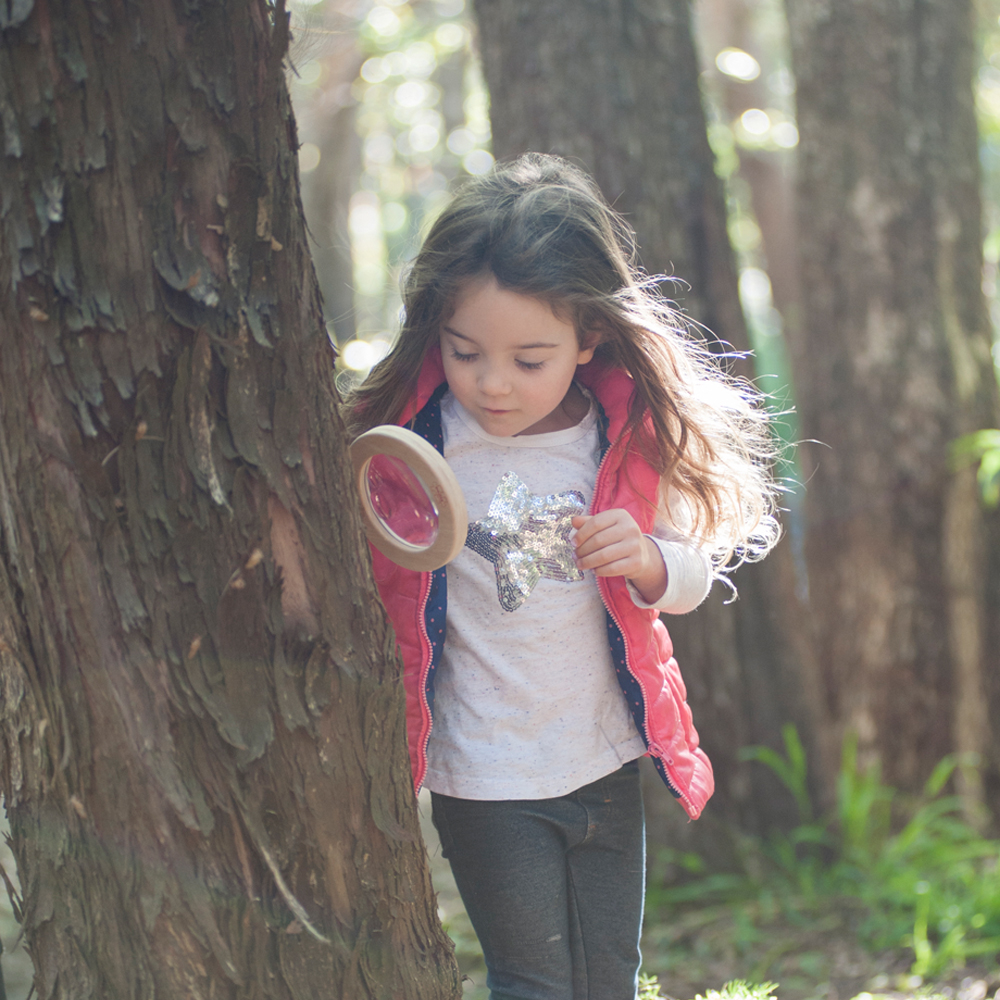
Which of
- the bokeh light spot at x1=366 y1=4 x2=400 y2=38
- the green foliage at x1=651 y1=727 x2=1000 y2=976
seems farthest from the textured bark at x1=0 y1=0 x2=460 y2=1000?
the bokeh light spot at x1=366 y1=4 x2=400 y2=38

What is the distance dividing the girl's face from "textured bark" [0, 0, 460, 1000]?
1.35ft

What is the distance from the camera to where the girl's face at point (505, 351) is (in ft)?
6.14

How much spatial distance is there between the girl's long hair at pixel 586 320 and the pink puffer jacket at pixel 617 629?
0.04 metres

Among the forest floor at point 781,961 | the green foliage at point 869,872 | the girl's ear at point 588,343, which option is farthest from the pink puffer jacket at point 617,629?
the green foliage at point 869,872

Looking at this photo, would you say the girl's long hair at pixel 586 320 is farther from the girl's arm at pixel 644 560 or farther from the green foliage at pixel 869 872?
the green foliage at pixel 869 872

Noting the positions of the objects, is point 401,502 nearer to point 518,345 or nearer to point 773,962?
point 518,345

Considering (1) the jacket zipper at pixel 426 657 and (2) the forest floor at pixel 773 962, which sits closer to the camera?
(1) the jacket zipper at pixel 426 657

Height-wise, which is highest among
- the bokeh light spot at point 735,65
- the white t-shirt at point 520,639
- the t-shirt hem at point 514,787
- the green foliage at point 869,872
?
the bokeh light spot at point 735,65

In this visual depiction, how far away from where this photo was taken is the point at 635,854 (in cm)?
209

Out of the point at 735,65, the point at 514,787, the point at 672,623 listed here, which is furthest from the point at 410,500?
the point at 735,65

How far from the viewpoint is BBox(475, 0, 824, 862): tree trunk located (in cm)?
337

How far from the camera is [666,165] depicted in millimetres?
3439

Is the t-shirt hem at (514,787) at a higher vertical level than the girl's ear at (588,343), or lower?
lower

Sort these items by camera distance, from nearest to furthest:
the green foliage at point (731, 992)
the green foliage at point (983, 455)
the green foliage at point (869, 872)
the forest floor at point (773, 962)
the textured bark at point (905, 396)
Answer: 1. the green foliage at point (731, 992)
2. the forest floor at point (773, 962)
3. the green foliage at point (869, 872)
4. the green foliage at point (983, 455)
5. the textured bark at point (905, 396)
